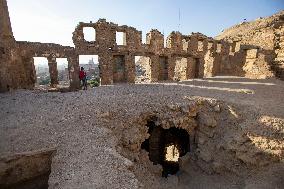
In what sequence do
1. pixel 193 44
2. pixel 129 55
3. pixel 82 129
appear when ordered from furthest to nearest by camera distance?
pixel 193 44 → pixel 129 55 → pixel 82 129

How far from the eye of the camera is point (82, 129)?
7316 millimetres

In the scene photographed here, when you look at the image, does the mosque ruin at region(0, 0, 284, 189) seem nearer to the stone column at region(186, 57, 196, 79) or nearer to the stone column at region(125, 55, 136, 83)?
the stone column at region(125, 55, 136, 83)

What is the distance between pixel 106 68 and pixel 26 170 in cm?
1162

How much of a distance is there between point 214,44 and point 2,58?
64.5ft

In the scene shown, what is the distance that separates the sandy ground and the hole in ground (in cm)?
34

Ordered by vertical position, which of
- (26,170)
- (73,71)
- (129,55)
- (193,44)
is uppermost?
(193,44)

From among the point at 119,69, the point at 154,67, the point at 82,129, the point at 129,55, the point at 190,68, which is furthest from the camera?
the point at 190,68

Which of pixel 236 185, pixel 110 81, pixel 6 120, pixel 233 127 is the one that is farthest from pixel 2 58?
pixel 236 185

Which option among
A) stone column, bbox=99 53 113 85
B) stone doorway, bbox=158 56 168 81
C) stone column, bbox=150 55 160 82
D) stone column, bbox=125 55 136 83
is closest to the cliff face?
stone doorway, bbox=158 56 168 81

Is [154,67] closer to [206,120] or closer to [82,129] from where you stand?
[206,120]

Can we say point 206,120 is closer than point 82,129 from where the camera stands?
No

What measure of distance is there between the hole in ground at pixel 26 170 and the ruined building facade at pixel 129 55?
25.4 ft

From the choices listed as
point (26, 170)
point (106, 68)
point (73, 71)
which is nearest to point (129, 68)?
point (106, 68)

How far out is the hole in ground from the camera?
18.8 feet
